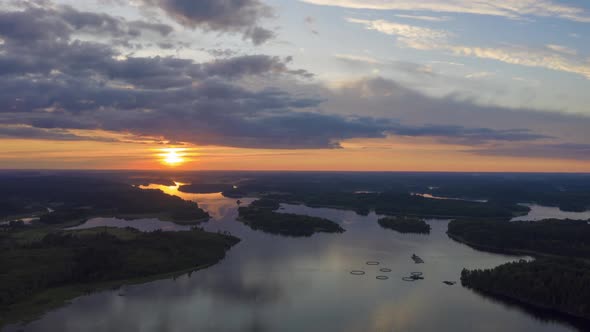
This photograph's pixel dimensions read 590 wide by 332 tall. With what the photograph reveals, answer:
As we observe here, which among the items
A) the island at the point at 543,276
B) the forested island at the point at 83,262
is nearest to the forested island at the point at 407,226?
the island at the point at 543,276

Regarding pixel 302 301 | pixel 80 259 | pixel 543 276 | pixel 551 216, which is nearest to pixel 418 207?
pixel 551 216

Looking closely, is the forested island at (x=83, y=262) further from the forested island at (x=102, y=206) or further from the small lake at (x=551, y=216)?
the small lake at (x=551, y=216)

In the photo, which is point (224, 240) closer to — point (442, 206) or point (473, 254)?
point (473, 254)

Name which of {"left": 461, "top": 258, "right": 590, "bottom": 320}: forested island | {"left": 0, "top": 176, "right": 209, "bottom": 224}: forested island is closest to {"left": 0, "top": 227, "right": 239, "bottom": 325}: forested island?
{"left": 0, "top": 176, "right": 209, "bottom": 224}: forested island

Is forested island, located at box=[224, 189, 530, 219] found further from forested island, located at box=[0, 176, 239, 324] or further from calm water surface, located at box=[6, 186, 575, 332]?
forested island, located at box=[0, 176, 239, 324]

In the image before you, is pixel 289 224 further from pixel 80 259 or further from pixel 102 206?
pixel 102 206

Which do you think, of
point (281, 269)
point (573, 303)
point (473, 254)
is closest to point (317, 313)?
point (281, 269)
